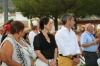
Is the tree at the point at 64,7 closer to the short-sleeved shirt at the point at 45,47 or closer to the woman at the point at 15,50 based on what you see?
the short-sleeved shirt at the point at 45,47

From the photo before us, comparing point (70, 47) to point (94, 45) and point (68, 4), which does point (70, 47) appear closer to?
point (94, 45)

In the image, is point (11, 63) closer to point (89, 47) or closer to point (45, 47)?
point (45, 47)

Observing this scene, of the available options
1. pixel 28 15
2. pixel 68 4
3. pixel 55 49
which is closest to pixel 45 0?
pixel 68 4

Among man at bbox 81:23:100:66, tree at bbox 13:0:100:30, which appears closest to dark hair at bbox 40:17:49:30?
man at bbox 81:23:100:66

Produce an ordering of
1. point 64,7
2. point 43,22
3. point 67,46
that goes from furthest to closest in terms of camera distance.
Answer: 1. point 64,7
2. point 67,46
3. point 43,22

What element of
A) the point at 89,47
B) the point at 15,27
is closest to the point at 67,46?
the point at 15,27

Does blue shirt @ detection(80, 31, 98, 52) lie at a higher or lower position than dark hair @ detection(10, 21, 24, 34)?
lower

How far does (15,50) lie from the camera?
19.7 feet

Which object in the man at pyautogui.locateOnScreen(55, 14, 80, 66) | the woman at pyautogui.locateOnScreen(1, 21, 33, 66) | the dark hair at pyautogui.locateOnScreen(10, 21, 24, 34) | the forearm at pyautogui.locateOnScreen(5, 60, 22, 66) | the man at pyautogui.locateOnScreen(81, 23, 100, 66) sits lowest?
the man at pyautogui.locateOnScreen(81, 23, 100, 66)

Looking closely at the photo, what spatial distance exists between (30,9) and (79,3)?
774cm

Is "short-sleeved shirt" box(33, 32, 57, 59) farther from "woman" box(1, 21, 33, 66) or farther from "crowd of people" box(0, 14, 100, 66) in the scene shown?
"woman" box(1, 21, 33, 66)

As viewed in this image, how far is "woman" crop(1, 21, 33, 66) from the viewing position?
591 cm

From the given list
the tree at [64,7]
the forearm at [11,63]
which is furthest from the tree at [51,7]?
the forearm at [11,63]

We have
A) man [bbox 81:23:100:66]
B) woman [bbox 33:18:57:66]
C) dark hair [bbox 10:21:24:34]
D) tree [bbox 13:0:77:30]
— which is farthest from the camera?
tree [bbox 13:0:77:30]
